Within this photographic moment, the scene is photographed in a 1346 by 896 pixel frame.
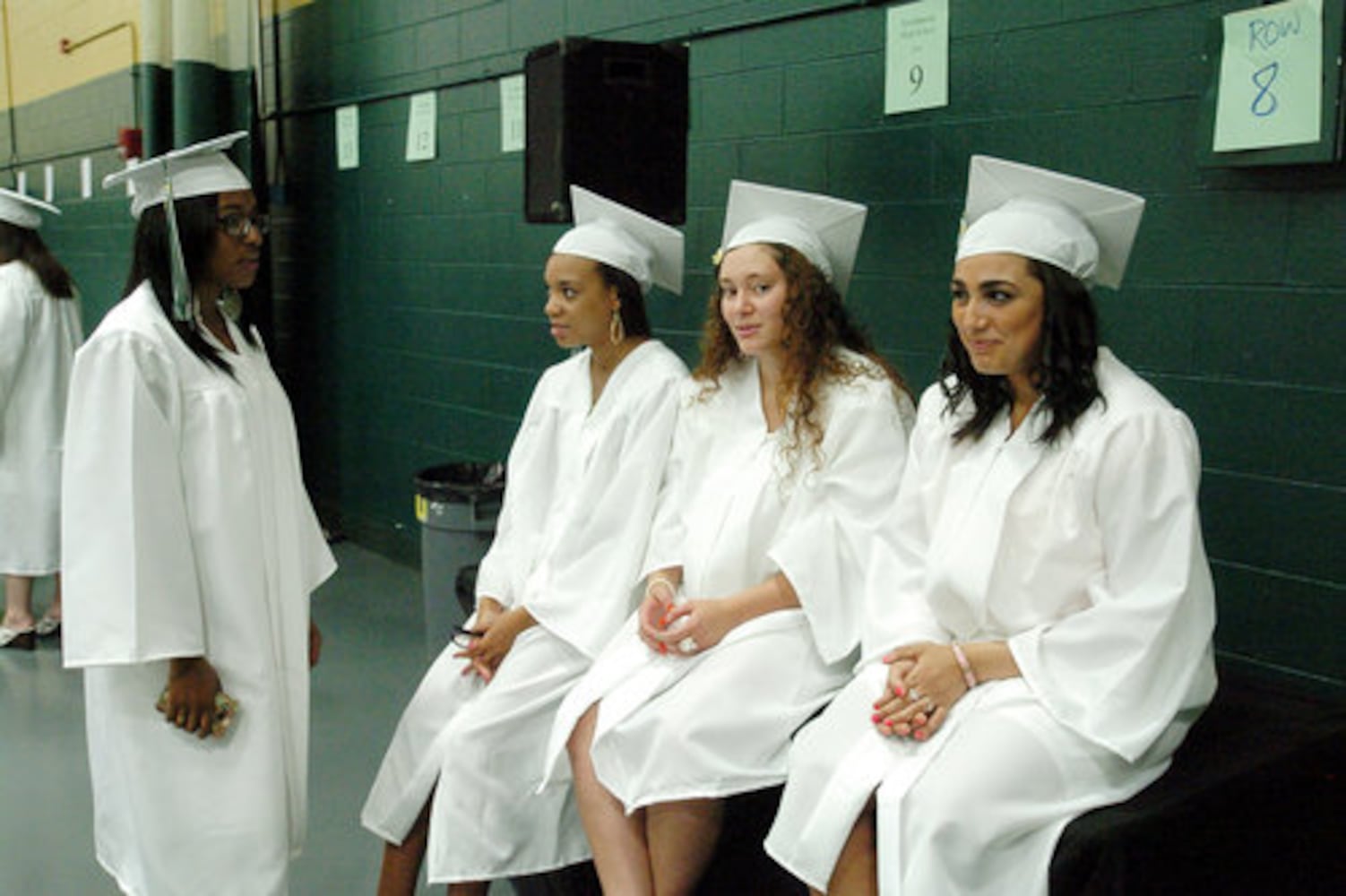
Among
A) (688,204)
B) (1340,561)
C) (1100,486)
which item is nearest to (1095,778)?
(1100,486)

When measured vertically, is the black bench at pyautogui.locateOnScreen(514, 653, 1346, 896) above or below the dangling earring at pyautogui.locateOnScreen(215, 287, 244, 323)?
below

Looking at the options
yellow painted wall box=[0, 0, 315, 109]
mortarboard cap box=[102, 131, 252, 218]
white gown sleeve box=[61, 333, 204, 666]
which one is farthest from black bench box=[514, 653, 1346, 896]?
yellow painted wall box=[0, 0, 315, 109]

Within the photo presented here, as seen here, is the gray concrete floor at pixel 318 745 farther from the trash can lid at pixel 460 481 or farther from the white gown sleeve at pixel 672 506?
the white gown sleeve at pixel 672 506

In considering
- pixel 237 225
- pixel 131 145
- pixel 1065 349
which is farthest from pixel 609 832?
pixel 131 145

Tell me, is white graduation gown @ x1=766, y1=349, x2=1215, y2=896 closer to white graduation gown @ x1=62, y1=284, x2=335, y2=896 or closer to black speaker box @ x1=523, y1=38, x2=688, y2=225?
white graduation gown @ x1=62, y1=284, x2=335, y2=896

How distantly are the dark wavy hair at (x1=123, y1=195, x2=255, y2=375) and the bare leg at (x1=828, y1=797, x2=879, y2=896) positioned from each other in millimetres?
1314

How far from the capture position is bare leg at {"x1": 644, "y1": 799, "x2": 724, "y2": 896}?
7.31 ft

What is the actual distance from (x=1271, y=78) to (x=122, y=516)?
7.12 feet

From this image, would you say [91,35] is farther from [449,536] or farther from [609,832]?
[609,832]

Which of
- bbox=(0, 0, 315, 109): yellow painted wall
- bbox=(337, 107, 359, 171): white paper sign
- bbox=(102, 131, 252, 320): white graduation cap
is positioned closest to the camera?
bbox=(102, 131, 252, 320): white graduation cap

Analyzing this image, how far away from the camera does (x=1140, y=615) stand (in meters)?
1.92

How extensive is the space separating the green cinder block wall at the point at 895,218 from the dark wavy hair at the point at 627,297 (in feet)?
2.27

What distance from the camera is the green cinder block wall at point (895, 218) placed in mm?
2436

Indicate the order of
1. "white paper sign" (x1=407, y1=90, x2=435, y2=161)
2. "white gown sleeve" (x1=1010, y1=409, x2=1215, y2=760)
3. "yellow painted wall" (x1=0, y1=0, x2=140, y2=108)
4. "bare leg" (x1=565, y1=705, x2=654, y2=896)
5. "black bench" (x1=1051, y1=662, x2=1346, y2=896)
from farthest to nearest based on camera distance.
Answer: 1. "yellow painted wall" (x1=0, y1=0, x2=140, y2=108)
2. "white paper sign" (x1=407, y1=90, x2=435, y2=161)
3. "bare leg" (x1=565, y1=705, x2=654, y2=896)
4. "white gown sleeve" (x1=1010, y1=409, x2=1215, y2=760)
5. "black bench" (x1=1051, y1=662, x2=1346, y2=896)
